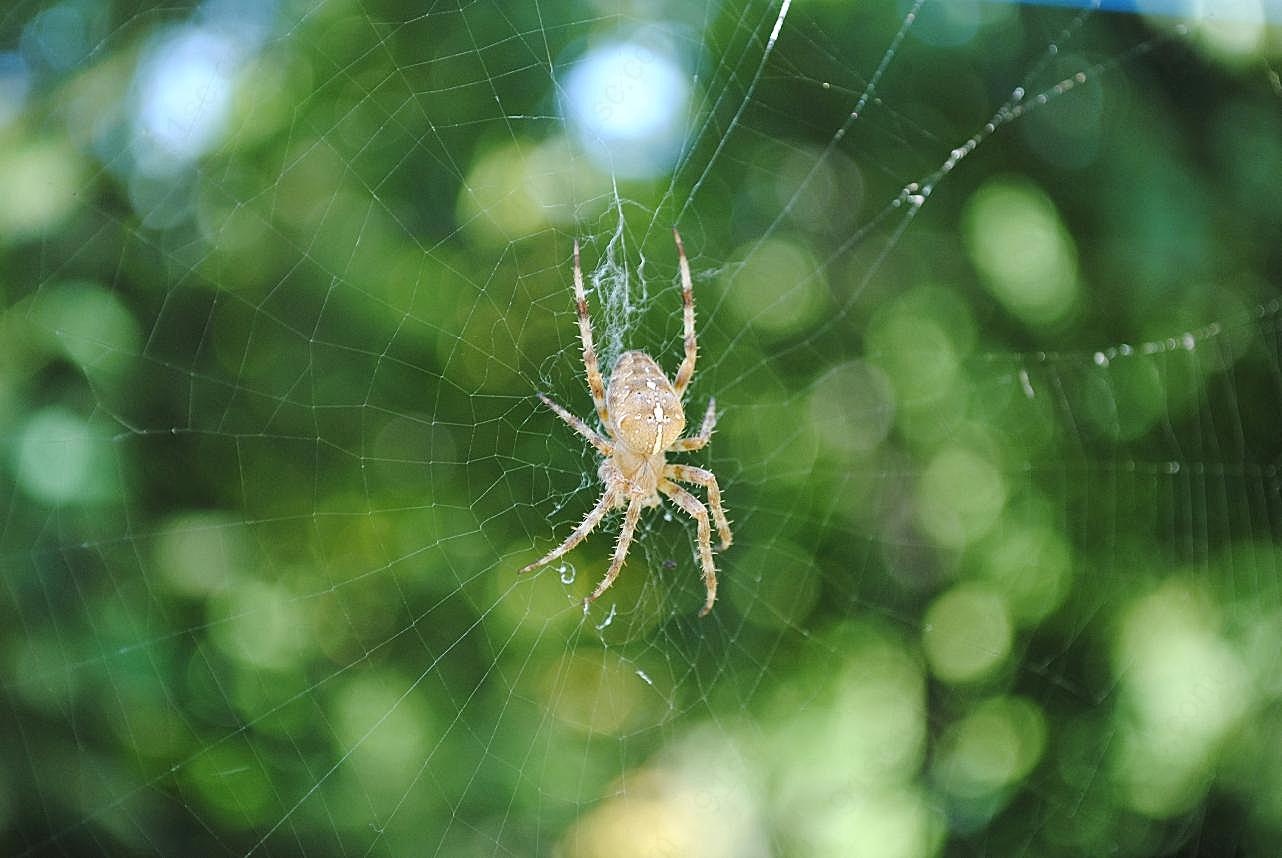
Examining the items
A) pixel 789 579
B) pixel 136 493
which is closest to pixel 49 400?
pixel 136 493

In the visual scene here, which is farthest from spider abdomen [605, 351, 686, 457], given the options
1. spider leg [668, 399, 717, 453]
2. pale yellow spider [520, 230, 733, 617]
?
spider leg [668, 399, 717, 453]

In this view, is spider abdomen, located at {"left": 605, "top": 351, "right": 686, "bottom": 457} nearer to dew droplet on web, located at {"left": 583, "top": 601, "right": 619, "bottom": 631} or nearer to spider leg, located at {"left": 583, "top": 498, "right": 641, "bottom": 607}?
spider leg, located at {"left": 583, "top": 498, "right": 641, "bottom": 607}

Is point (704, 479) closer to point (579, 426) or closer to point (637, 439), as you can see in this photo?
point (637, 439)

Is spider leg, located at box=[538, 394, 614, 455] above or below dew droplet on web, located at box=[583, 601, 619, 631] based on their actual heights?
above

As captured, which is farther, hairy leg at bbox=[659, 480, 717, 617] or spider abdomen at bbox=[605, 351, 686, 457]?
hairy leg at bbox=[659, 480, 717, 617]

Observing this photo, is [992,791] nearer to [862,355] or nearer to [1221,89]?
[862,355]

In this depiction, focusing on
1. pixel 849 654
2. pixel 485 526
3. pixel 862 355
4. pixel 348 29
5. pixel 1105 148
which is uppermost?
pixel 1105 148

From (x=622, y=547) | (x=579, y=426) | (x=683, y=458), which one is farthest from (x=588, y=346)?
(x=683, y=458)
